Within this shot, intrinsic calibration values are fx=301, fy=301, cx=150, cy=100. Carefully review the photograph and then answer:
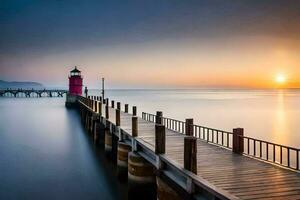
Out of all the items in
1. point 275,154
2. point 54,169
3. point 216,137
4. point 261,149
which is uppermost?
point 261,149

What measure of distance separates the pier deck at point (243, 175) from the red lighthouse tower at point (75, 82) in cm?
4251

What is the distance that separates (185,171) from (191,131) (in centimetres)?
516

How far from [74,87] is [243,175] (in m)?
48.2

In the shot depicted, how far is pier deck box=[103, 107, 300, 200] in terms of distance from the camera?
5.88m

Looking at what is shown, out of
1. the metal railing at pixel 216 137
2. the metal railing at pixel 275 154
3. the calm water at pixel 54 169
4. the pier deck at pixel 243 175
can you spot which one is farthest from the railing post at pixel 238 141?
the calm water at pixel 54 169

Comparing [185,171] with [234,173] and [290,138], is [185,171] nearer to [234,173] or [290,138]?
[234,173]

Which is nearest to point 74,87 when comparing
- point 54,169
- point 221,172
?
point 54,169

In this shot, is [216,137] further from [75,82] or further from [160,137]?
[75,82]

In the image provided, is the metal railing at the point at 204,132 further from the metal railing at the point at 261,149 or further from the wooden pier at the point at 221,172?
the wooden pier at the point at 221,172

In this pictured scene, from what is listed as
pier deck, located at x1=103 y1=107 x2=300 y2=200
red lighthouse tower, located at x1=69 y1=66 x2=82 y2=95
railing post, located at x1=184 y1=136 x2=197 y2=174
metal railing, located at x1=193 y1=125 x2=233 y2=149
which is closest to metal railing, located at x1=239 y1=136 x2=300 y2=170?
pier deck, located at x1=103 y1=107 x2=300 y2=200

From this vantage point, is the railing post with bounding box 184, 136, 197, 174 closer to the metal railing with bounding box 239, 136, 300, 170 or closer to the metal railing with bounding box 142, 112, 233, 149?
the metal railing with bounding box 239, 136, 300, 170

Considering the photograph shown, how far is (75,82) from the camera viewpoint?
52000 mm

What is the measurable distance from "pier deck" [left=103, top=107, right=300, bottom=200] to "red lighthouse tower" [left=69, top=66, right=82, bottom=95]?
42509mm

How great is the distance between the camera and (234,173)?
283 inches
